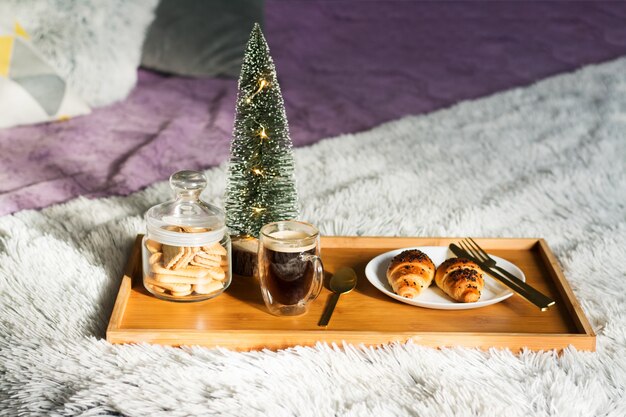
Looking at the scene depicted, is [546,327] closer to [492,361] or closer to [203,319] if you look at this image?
[492,361]

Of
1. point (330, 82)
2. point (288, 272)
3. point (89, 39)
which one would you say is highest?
point (288, 272)

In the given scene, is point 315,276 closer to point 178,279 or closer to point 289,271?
point 289,271

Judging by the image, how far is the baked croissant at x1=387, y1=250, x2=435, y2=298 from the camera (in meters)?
1.02

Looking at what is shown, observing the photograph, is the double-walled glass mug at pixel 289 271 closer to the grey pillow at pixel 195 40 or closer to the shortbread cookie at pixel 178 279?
the shortbread cookie at pixel 178 279

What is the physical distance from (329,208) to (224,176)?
251 millimetres

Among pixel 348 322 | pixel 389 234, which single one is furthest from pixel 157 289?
pixel 389 234

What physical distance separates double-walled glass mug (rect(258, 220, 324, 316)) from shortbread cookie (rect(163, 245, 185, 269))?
96 mm

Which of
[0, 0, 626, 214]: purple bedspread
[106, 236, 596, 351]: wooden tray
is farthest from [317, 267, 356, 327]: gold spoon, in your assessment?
[0, 0, 626, 214]: purple bedspread

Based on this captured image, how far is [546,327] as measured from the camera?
99cm

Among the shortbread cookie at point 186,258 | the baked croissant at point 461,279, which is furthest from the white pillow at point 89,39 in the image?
the baked croissant at point 461,279

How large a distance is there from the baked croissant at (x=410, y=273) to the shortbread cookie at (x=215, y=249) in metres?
0.21

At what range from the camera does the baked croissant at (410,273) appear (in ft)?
3.34

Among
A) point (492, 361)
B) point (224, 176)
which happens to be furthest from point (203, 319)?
point (224, 176)

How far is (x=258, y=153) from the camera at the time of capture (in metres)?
1.07
